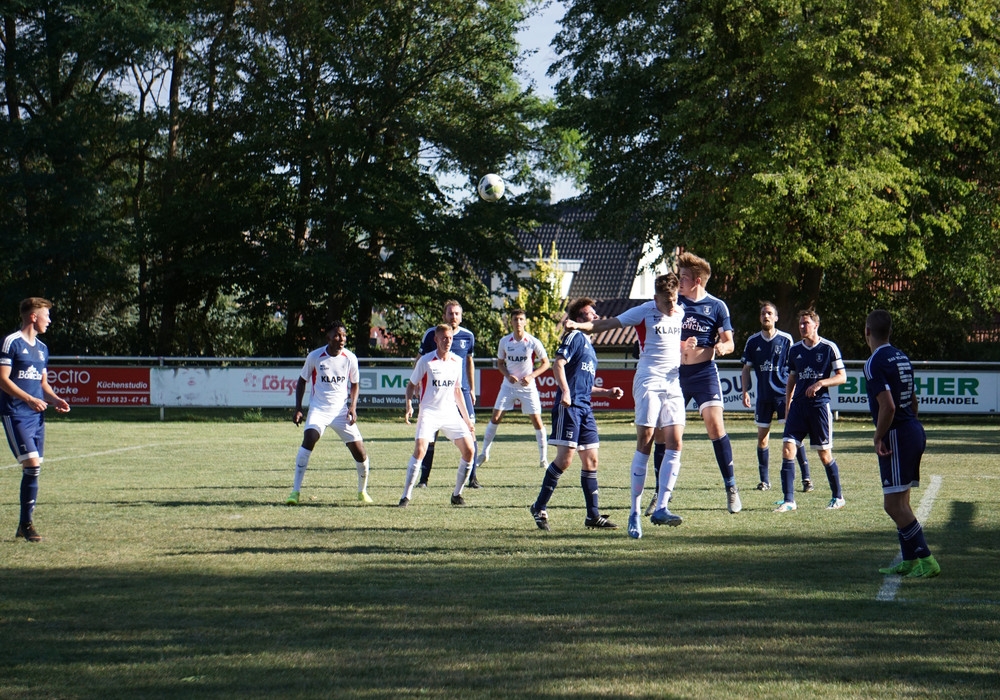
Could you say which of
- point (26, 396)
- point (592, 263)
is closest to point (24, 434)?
point (26, 396)

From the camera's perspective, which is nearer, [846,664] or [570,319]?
[846,664]

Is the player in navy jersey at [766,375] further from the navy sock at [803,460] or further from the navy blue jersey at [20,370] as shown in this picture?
the navy blue jersey at [20,370]

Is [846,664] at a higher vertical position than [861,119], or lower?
lower

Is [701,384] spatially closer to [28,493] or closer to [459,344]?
[459,344]

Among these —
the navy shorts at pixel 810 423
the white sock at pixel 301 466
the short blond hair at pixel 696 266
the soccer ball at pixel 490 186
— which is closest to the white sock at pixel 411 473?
the white sock at pixel 301 466

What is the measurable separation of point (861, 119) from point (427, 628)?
29.6 m

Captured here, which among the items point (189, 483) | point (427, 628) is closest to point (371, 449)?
point (189, 483)

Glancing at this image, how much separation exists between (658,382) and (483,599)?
3125 millimetres

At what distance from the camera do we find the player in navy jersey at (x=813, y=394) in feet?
39.9

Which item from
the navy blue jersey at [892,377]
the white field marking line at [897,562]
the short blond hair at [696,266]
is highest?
the short blond hair at [696,266]

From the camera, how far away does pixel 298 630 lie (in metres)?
6.43

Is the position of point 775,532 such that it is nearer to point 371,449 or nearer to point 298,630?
point 298,630

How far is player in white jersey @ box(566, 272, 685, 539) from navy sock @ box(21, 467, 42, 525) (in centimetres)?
517

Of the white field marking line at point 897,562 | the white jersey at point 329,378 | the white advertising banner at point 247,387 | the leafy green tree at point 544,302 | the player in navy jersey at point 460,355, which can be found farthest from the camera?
the leafy green tree at point 544,302
